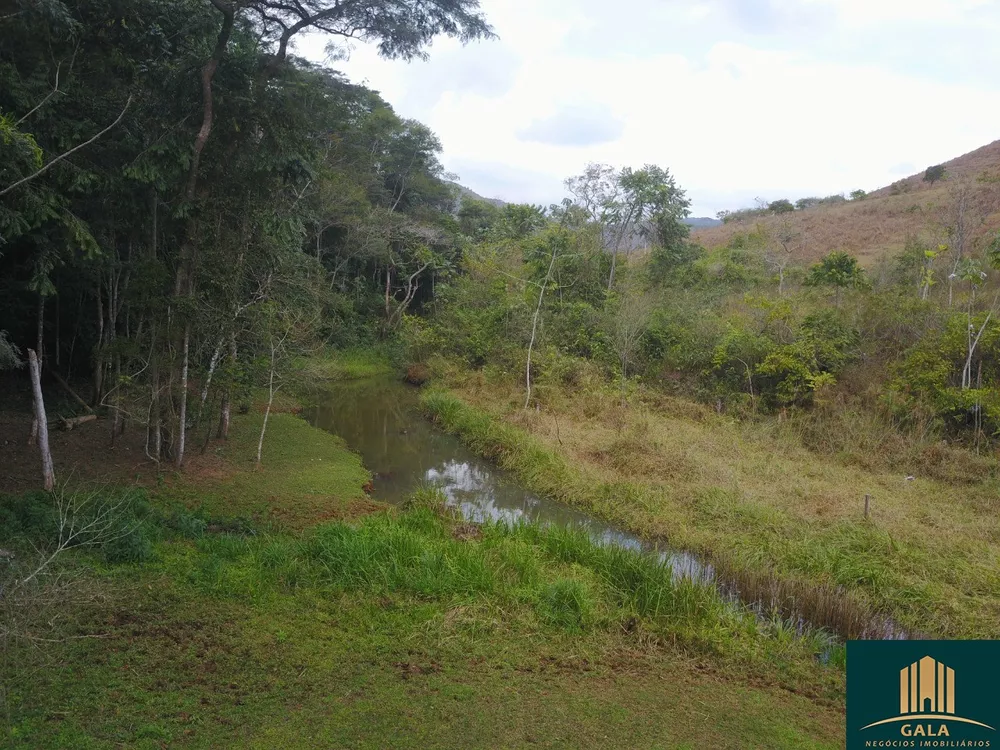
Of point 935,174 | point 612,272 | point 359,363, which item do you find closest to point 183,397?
point 612,272

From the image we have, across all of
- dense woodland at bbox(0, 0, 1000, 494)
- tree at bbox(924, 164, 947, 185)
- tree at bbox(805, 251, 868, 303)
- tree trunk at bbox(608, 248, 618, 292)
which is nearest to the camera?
dense woodland at bbox(0, 0, 1000, 494)

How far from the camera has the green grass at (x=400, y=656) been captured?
15.3 ft

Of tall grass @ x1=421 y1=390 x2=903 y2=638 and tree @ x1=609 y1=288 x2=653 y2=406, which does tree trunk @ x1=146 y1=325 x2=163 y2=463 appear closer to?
tall grass @ x1=421 y1=390 x2=903 y2=638

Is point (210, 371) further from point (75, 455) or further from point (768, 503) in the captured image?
point (768, 503)

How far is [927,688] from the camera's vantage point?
4.28 meters

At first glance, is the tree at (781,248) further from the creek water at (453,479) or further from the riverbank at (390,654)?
the riverbank at (390,654)

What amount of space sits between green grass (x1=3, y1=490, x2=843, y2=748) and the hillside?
18217 mm

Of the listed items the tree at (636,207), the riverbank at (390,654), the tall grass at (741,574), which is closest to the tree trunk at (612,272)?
the tree at (636,207)

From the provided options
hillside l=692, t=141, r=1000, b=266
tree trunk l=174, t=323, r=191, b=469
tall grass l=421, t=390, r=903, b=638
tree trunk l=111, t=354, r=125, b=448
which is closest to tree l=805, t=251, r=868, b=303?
hillside l=692, t=141, r=1000, b=266

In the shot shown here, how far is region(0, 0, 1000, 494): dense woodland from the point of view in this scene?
29.3 ft

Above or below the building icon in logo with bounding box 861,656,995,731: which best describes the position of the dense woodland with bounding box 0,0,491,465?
above

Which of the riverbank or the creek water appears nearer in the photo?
the riverbank

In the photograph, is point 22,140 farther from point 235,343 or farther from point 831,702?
point 831,702

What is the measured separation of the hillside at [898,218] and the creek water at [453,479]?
15883 millimetres
